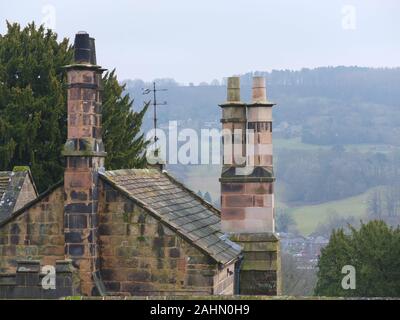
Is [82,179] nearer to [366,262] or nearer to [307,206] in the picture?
[366,262]

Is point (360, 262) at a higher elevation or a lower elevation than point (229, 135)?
lower

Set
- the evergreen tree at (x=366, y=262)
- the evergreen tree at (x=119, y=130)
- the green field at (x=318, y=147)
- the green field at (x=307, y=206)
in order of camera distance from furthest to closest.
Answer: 1. the green field at (x=318, y=147)
2. the green field at (x=307, y=206)
3. the evergreen tree at (x=366, y=262)
4. the evergreen tree at (x=119, y=130)

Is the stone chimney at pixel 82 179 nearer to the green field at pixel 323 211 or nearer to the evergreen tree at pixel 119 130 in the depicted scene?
the evergreen tree at pixel 119 130

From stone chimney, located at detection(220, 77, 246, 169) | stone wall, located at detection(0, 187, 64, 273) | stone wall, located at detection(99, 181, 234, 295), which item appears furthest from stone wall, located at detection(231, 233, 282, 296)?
stone wall, located at detection(0, 187, 64, 273)

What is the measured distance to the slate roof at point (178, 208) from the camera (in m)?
14.0

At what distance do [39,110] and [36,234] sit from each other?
1618 cm

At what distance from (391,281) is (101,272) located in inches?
1034

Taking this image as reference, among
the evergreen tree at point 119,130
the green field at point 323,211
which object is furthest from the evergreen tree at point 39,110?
the green field at point 323,211

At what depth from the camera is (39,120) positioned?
2947 cm

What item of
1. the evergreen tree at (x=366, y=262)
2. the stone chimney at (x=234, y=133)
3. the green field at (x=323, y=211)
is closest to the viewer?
the stone chimney at (x=234, y=133)

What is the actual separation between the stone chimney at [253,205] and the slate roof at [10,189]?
6580mm

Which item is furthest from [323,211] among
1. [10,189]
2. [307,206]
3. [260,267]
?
[260,267]
